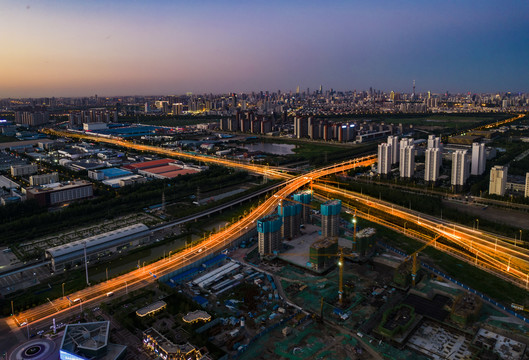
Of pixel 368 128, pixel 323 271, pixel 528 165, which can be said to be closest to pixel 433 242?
pixel 323 271

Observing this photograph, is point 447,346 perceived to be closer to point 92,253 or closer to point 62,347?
point 62,347

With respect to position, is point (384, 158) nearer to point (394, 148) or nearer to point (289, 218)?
point (394, 148)

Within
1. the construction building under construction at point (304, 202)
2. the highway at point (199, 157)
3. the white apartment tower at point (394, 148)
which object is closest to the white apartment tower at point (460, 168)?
the white apartment tower at point (394, 148)

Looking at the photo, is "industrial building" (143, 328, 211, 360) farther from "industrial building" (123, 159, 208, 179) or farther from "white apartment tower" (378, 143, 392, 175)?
"white apartment tower" (378, 143, 392, 175)

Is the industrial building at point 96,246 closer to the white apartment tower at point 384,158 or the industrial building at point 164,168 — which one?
the industrial building at point 164,168

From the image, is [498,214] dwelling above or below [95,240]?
below

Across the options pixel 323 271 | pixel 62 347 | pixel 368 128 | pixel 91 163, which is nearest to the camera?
pixel 62 347

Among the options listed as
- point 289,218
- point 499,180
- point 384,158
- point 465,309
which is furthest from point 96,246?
point 499,180
